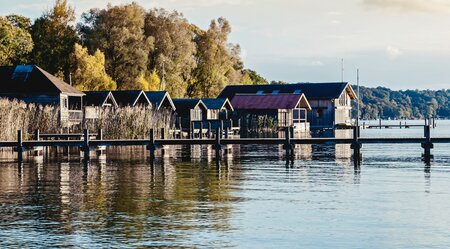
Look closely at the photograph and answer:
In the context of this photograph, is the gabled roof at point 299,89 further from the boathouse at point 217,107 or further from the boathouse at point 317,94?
the boathouse at point 217,107

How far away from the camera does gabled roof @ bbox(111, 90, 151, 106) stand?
81.9 meters

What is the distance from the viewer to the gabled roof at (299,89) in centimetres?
12057

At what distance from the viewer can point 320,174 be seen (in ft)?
135

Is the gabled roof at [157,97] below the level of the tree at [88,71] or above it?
below

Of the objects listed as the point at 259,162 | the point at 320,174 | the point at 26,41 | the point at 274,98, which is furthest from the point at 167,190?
the point at 274,98

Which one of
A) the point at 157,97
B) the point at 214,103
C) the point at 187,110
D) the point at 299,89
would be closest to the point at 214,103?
the point at 214,103

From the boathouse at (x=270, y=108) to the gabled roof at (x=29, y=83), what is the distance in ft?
119

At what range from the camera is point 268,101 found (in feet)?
360

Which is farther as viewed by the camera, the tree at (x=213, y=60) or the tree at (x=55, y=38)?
the tree at (x=213, y=60)

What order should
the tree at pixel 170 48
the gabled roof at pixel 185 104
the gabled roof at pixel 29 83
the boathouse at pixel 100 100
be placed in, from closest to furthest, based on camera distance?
the gabled roof at pixel 29 83
the boathouse at pixel 100 100
the gabled roof at pixel 185 104
the tree at pixel 170 48

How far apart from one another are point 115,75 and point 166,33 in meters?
10.7

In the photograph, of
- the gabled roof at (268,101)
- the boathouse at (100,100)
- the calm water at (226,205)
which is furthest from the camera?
the gabled roof at (268,101)

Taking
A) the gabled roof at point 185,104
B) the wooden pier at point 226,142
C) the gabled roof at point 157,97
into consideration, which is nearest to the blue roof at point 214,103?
the gabled roof at point 185,104

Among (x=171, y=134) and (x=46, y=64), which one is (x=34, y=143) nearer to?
(x=171, y=134)
